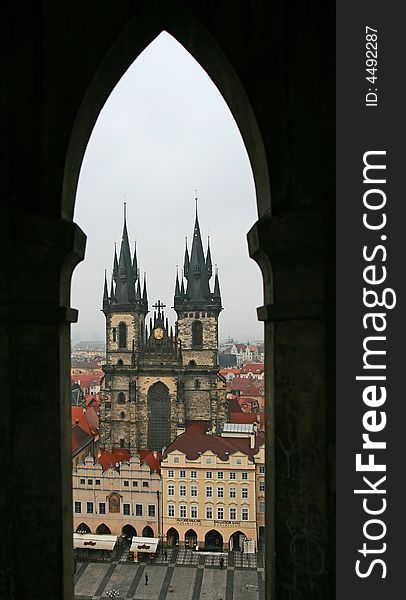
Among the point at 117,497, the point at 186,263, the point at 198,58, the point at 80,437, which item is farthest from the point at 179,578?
the point at 186,263

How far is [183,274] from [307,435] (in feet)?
136

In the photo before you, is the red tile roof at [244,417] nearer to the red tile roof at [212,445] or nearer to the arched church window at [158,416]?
the arched church window at [158,416]

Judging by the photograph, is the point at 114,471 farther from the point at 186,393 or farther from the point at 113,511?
the point at 186,393

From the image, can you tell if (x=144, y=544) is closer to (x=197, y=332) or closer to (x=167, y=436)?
(x=167, y=436)

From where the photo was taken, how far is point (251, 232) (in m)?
1.90

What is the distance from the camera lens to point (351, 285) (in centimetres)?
162

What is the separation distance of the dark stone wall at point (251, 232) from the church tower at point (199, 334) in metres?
37.3

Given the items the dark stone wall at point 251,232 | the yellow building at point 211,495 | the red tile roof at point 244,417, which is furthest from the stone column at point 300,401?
the red tile roof at point 244,417

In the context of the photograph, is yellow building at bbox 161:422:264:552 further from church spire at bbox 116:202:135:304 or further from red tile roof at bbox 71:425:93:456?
church spire at bbox 116:202:135:304

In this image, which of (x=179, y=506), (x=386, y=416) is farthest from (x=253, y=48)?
(x=179, y=506)

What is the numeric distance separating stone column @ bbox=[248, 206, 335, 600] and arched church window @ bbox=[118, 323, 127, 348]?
1572 inches

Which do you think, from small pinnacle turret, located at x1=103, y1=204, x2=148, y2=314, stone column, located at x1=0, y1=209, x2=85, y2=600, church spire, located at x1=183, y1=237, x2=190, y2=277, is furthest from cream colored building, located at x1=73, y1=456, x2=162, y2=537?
stone column, located at x1=0, y1=209, x2=85, y2=600

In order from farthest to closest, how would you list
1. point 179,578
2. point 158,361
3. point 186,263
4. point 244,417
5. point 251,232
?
1. point 186,263
2. point 158,361
3. point 244,417
4. point 179,578
5. point 251,232

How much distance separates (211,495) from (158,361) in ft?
52.5
